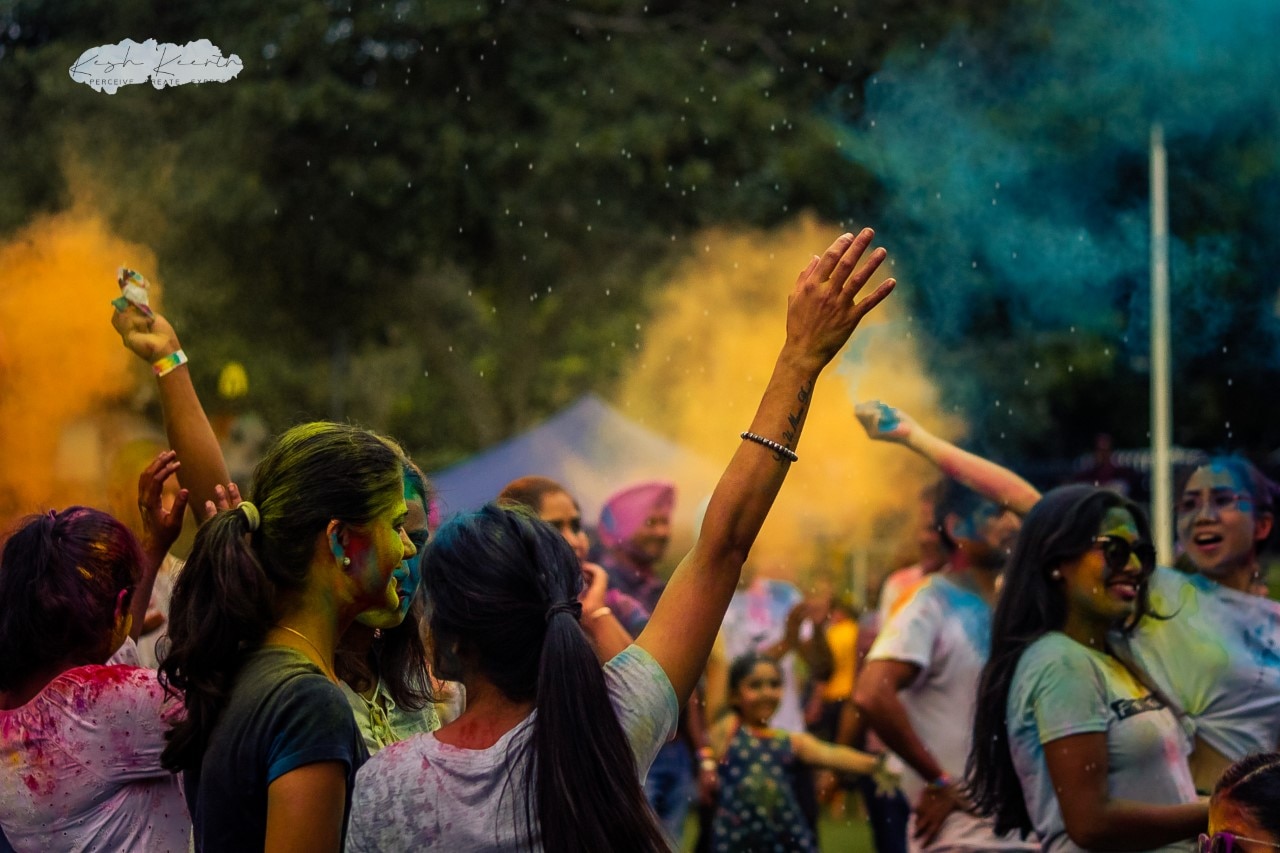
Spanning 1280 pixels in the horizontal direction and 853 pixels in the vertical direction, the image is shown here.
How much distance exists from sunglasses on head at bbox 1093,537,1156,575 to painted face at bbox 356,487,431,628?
70.5 inches

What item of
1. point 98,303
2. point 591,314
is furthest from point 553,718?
point 591,314

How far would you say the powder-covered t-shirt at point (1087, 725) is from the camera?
344 cm

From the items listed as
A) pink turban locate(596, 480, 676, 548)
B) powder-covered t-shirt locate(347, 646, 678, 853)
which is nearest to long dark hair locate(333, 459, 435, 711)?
powder-covered t-shirt locate(347, 646, 678, 853)

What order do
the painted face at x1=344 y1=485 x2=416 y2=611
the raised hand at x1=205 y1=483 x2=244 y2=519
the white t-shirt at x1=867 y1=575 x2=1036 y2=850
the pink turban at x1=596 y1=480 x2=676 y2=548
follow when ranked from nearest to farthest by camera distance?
the painted face at x1=344 y1=485 x2=416 y2=611 → the raised hand at x1=205 y1=483 x2=244 y2=519 → the white t-shirt at x1=867 y1=575 x2=1036 y2=850 → the pink turban at x1=596 y1=480 x2=676 y2=548

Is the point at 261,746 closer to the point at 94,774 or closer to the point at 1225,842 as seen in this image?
the point at 94,774

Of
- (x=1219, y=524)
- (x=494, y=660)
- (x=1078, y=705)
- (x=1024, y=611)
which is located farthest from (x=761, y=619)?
(x=494, y=660)

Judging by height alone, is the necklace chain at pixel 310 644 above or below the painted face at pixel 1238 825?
below

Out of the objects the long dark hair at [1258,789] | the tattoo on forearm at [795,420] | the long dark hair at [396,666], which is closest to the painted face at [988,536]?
the long dark hair at [1258,789]

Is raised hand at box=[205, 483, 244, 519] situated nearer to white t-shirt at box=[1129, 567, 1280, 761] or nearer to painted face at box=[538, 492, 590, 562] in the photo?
painted face at box=[538, 492, 590, 562]

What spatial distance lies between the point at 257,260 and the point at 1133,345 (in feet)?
29.7

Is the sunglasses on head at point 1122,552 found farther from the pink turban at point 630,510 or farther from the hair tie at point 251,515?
the pink turban at point 630,510

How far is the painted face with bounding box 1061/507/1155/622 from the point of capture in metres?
3.67

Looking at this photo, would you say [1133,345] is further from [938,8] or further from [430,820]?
[430,820]

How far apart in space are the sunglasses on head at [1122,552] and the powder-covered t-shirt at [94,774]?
86.1 inches
